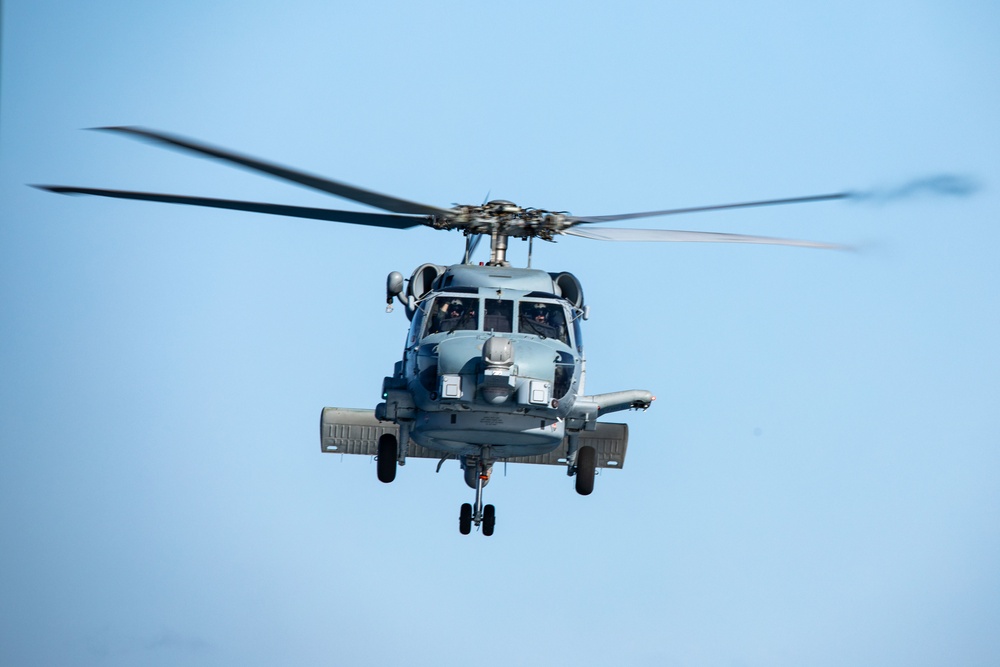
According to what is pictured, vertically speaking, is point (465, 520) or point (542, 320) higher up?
point (542, 320)

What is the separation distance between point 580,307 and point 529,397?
408 centimetres

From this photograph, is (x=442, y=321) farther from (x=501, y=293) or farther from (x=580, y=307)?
(x=580, y=307)

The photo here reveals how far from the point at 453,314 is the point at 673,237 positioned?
173 inches

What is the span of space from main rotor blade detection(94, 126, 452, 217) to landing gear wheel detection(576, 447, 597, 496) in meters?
5.50

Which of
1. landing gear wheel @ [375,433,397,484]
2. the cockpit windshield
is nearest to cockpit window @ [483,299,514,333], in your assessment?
the cockpit windshield

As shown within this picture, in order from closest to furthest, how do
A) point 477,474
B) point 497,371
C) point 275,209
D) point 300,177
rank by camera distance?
point 300,177
point 497,371
point 275,209
point 477,474

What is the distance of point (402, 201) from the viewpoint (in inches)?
1098

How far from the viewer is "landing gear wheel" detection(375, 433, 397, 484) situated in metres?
31.0

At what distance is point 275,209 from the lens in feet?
92.6

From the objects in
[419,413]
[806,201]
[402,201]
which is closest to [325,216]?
[402,201]

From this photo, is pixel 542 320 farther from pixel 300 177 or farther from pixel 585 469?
pixel 300 177

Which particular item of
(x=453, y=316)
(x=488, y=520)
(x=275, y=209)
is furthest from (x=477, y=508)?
(x=275, y=209)

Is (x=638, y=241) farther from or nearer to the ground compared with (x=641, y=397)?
farther from the ground

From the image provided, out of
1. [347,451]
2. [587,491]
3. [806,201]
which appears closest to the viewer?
[806,201]
